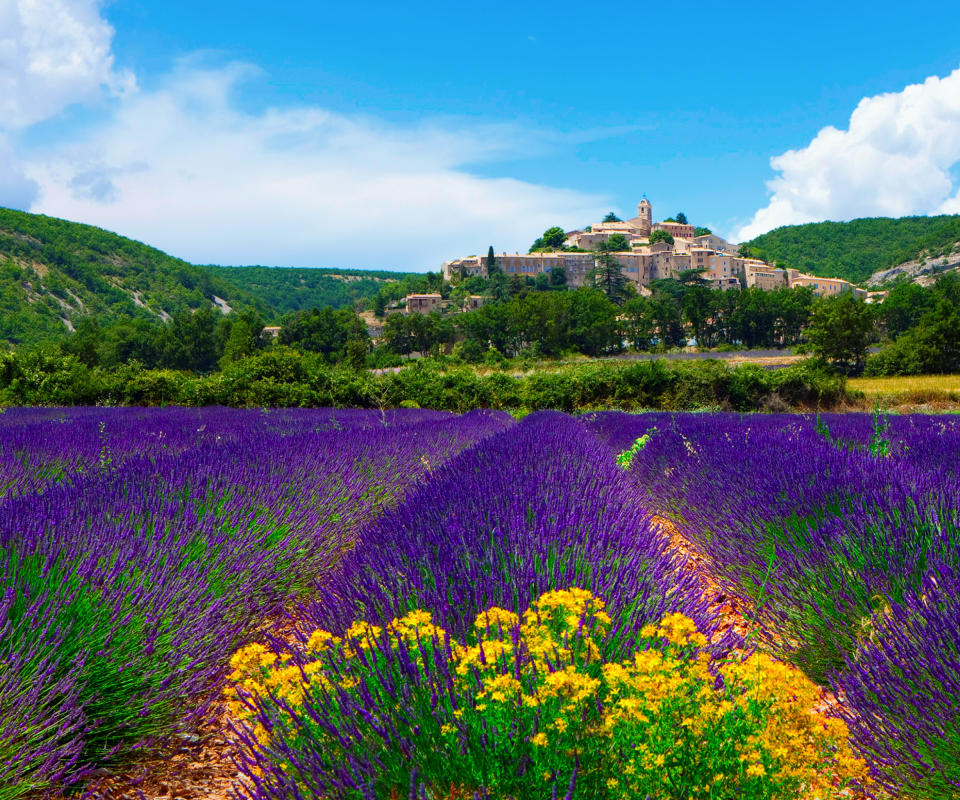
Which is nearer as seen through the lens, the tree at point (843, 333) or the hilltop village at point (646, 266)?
the tree at point (843, 333)

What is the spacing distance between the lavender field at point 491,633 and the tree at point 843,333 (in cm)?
2619

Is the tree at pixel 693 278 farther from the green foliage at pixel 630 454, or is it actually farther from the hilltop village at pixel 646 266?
the green foliage at pixel 630 454

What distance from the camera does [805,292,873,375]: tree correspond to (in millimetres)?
26656

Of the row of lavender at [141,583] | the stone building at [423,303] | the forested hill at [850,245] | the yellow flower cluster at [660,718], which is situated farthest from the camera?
the forested hill at [850,245]

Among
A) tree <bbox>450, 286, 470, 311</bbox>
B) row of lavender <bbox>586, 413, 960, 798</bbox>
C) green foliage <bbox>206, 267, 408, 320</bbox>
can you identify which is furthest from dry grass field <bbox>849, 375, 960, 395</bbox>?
green foliage <bbox>206, 267, 408, 320</bbox>

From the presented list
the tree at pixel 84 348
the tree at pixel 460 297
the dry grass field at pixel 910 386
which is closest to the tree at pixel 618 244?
the tree at pixel 460 297

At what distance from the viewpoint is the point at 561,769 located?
1159 mm

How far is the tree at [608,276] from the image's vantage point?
8265cm

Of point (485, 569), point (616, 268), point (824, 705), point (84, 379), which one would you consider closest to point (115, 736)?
point (485, 569)

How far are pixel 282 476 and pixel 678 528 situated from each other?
9.55ft

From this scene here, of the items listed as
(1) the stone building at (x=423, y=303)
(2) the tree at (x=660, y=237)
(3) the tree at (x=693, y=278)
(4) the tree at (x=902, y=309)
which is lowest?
(4) the tree at (x=902, y=309)

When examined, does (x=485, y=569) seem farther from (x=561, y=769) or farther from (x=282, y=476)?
(x=282, y=476)

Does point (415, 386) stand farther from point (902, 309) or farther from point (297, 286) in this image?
point (297, 286)

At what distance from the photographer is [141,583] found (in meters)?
1.98
